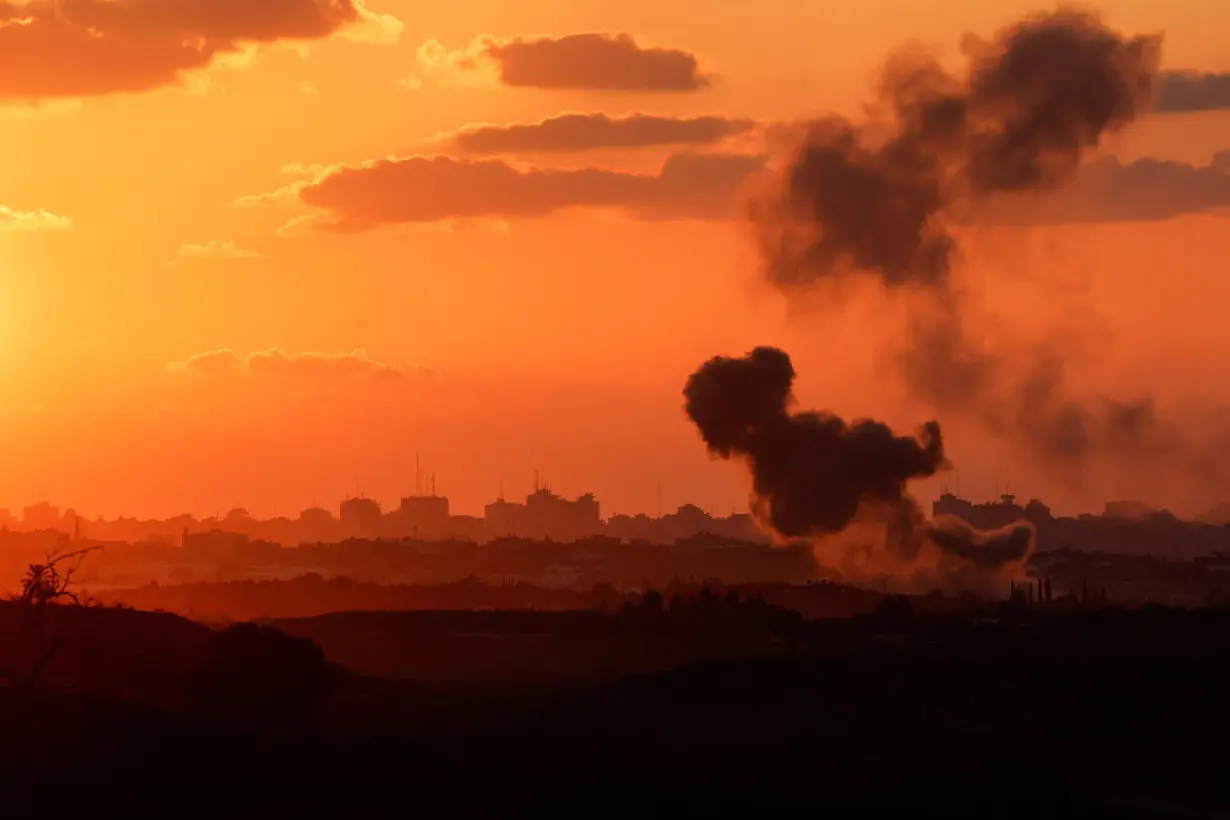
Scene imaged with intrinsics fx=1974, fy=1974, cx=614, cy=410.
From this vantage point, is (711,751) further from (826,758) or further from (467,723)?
(467,723)

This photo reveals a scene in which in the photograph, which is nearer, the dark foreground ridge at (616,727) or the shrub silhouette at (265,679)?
the dark foreground ridge at (616,727)

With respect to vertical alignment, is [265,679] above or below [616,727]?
above

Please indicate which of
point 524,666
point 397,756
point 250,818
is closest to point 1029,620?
point 524,666

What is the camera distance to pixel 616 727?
113 meters

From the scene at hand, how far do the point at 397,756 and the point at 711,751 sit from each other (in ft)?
54.7

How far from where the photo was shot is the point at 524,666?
16400cm

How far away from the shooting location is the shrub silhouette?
121m

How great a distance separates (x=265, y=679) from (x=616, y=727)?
1004 inches

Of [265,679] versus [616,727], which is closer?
[616,727]

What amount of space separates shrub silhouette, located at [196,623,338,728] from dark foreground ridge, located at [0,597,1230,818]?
0.21 meters

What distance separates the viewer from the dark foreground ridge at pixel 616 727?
91.4 metres

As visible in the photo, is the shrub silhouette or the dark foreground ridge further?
the shrub silhouette

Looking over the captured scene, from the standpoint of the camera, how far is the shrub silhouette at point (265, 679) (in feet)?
396

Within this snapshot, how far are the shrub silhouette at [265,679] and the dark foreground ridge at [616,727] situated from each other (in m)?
0.21
